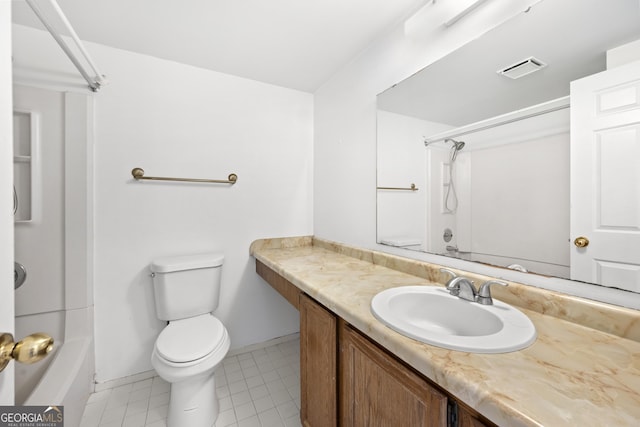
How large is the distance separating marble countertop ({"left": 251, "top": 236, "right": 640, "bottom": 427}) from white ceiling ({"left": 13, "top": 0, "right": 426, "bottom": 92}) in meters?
1.37

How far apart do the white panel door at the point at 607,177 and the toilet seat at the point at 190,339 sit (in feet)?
5.08

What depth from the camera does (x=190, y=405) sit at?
1.29 meters

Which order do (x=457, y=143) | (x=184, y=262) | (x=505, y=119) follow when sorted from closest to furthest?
(x=505, y=119), (x=457, y=143), (x=184, y=262)

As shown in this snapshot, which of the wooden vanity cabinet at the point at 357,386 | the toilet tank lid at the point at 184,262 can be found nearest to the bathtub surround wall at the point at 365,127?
the wooden vanity cabinet at the point at 357,386

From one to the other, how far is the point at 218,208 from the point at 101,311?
940 millimetres

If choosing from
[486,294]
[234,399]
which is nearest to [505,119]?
[486,294]

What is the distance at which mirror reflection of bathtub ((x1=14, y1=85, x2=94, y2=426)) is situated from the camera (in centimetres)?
142

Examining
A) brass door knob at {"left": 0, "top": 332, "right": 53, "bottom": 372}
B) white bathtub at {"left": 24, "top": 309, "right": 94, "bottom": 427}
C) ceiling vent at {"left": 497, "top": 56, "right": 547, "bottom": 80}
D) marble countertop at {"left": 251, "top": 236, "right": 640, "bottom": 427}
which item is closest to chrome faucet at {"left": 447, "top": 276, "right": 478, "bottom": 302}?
marble countertop at {"left": 251, "top": 236, "right": 640, "bottom": 427}

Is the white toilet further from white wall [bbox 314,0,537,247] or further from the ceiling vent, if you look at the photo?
the ceiling vent

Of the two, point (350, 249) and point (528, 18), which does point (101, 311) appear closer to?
point (350, 249)

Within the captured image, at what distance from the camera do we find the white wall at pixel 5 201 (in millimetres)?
485

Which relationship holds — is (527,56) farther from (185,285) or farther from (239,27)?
(185,285)

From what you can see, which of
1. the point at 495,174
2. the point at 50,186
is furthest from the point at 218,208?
the point at 495,174

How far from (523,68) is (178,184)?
1.93 m
